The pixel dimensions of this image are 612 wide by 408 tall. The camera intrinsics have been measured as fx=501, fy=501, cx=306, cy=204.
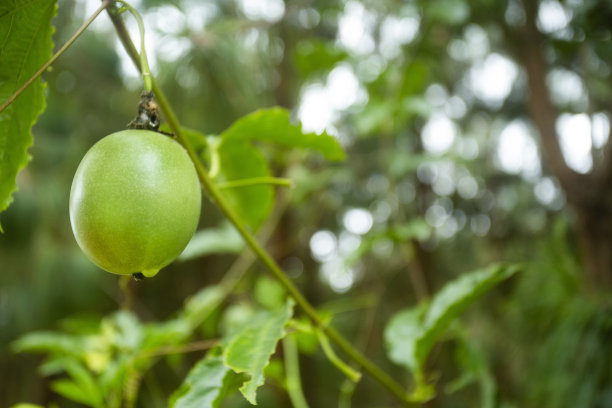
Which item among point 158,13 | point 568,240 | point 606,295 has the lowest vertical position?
point 606,295

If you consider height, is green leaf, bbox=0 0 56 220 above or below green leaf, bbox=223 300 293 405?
above

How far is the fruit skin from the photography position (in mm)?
357

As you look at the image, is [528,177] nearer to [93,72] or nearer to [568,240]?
[568,240]

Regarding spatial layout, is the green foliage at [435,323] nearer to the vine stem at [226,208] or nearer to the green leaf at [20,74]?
the vine stem at [226,208]

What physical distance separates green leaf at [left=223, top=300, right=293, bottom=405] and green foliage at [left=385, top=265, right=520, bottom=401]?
0.62 feet

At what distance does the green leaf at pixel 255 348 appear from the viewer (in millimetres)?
417

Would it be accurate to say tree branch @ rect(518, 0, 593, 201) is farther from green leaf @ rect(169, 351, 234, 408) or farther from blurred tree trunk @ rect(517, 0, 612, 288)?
green leaf @ rect(169, 351, 234, 408)

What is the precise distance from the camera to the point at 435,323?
0.59 m

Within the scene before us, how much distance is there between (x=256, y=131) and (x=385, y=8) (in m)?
1.10

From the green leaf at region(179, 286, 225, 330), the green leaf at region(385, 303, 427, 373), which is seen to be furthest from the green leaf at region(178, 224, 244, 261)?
the green leaf at region(385, 303, 427, 373)

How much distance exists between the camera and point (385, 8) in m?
1.53

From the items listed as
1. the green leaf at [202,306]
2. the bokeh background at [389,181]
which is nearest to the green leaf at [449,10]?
the bokeh background at [389,181]

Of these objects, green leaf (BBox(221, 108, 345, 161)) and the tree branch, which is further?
the tree branch

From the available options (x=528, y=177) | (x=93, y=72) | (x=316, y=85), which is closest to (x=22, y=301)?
(x=93, y=72)
